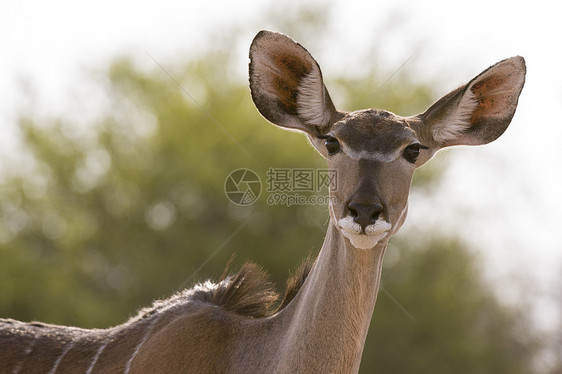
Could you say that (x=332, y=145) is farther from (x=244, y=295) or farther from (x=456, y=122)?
(x=244, y=295)

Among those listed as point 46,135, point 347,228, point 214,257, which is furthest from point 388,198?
point 46,135

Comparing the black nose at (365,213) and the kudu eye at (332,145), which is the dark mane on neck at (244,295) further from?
the black nose at (365,213)

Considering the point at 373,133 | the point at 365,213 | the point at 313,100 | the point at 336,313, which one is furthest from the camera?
the point at 313,100

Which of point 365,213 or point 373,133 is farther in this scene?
point 373,133

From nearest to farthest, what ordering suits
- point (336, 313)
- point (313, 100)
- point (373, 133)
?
point (336, 313), point (373, 133), point (313, 100)

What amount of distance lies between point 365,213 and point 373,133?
1.91 ft

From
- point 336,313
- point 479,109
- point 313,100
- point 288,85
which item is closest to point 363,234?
point 336,313

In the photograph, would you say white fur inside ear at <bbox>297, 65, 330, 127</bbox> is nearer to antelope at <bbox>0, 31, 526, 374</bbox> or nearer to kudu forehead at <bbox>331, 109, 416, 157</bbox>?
antelope at <bbox>0, 31, 526, 374</bbox>

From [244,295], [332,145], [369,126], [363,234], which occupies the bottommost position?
[244,295]

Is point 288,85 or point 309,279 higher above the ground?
point 288,85

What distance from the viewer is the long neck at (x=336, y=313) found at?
15.1 feet

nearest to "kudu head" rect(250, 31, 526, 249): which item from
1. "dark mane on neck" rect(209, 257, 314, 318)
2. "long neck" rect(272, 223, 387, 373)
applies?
"long neck" rect(272, 223, 387, 373)

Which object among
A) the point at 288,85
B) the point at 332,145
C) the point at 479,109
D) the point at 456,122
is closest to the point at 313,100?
the point at 288,85

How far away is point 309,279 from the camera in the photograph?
496 centimetres
